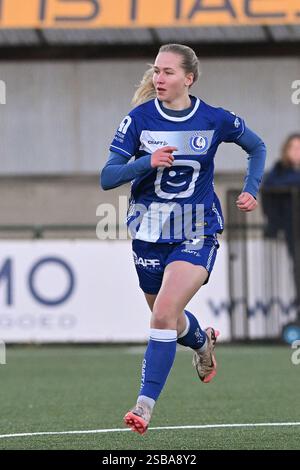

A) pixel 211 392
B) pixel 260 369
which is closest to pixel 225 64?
pixel 260 369

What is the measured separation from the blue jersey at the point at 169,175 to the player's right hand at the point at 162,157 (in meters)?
0.32

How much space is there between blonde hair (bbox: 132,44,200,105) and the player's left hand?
2.28 ft

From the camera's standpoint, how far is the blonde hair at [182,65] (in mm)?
7051

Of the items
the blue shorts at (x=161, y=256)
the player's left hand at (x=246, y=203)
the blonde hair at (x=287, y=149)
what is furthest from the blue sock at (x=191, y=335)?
the blonde hair at (x=287, y=149)

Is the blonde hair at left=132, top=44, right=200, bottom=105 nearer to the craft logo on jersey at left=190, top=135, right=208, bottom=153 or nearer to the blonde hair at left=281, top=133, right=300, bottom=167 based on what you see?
the craft logo on jersey at left=190, top=135, right=208, bottom=153

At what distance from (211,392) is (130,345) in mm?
4625

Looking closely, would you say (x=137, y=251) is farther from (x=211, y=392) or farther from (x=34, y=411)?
(x=211, y=392)

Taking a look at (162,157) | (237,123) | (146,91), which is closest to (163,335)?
(162,157)

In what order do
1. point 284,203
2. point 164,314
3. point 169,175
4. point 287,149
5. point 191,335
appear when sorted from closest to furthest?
point 164,314
point 169,175
point 191,335
point 287,149
point 284,203

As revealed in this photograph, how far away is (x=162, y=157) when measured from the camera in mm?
6602

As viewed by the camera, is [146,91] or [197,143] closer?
[197,143]

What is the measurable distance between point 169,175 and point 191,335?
1.11 m

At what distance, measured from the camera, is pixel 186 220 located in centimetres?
700

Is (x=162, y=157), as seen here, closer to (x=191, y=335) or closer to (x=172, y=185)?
(x=172, y=185)
